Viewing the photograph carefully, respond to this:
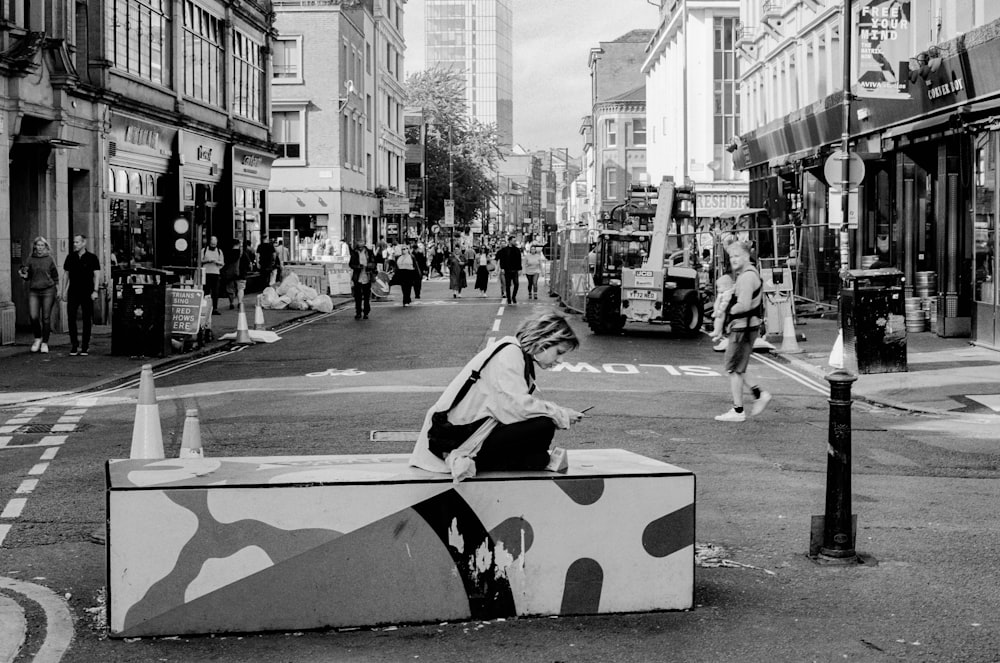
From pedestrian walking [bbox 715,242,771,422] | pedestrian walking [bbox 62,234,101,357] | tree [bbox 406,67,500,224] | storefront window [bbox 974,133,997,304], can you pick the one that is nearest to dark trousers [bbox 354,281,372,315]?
pedestrian walking [bbox 62,234,101,357]

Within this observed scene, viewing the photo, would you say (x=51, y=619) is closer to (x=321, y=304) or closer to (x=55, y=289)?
(x=55, y=289)

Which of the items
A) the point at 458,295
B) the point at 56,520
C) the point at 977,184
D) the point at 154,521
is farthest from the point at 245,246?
the point at 154,521

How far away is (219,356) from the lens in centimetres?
2094

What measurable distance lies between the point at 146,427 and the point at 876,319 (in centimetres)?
1106

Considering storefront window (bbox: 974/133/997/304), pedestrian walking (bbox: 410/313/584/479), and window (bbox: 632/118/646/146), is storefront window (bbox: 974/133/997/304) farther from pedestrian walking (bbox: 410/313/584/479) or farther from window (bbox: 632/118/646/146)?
window (bbox: 632/118/646/146)

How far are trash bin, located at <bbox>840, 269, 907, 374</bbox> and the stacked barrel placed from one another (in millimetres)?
7194

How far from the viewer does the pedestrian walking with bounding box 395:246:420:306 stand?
34.9 m

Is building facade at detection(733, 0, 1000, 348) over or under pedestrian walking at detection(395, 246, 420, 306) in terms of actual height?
over

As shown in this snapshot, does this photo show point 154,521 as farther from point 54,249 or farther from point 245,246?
point 245,246

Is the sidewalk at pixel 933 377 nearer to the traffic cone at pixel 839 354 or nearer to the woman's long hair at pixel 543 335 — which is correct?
the traffic cone at pixel 839 354

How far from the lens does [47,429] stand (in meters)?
12.7

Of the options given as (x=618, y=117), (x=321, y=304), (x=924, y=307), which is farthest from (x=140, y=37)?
(x=618, y=117)

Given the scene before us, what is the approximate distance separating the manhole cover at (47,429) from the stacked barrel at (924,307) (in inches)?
643

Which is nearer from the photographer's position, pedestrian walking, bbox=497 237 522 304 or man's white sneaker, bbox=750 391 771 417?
man's white sneaker, bbox=750 391 771 417
